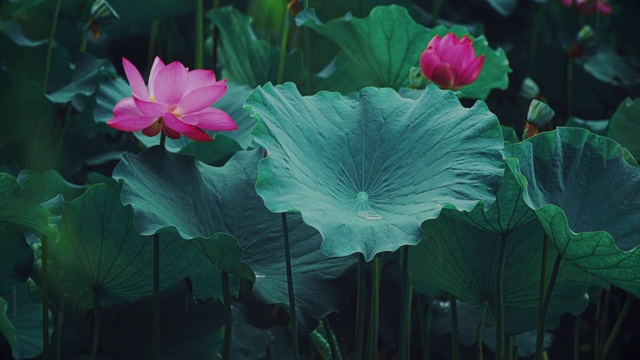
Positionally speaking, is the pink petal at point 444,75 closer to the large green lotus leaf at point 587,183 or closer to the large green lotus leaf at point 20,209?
the large green lotus leaf at point 587,183

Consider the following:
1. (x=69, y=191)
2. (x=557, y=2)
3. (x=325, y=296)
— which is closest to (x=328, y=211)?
(x=325, y=296)

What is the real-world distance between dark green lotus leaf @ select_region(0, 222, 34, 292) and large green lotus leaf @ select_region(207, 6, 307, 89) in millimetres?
648

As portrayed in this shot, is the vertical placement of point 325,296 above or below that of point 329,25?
below

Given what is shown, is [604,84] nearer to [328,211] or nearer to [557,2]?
[557,2]

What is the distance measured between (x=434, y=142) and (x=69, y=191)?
57 cm

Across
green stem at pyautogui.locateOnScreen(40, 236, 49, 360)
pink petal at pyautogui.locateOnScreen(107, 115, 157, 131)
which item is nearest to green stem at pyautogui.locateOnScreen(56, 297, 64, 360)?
green stem at pyautogui.locateOnScreen(40, 236, 49, 360)

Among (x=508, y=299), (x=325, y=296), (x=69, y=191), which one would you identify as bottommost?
(x=508, y=299)

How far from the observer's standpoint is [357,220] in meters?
0.93

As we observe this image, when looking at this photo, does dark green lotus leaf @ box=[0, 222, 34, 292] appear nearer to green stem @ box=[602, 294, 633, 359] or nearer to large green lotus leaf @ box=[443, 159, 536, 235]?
large green lotus leaf @ box=[443, 159, 536, 235]

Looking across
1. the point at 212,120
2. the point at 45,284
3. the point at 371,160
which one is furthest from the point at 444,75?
the point at 45,284

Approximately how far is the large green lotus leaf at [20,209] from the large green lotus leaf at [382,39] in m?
0.65

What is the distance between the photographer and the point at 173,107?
1.05 metres

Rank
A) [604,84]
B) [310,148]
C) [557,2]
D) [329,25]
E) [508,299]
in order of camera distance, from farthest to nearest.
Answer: [557,2]
[604,84]
[329,25]
[508,299]
[310,148]

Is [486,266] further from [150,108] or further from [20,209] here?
[20,209]
